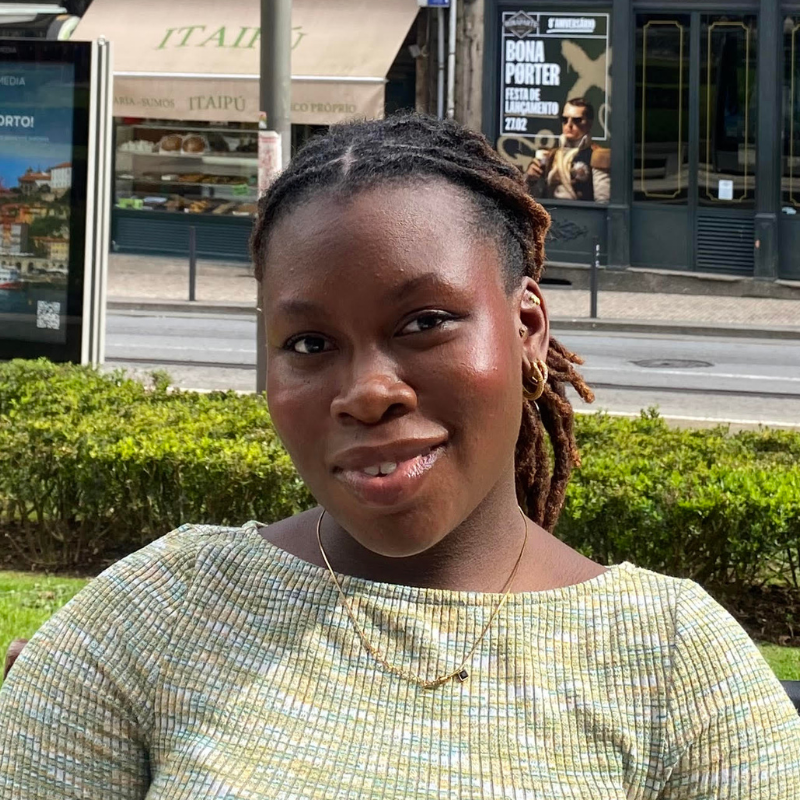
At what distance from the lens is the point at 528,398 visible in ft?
5.77

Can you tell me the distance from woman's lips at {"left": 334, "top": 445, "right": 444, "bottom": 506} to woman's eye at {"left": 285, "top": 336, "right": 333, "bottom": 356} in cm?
15

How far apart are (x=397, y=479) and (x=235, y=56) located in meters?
22.8

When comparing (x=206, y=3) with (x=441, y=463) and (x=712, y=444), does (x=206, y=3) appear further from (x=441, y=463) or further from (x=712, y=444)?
(x=441, y=463)

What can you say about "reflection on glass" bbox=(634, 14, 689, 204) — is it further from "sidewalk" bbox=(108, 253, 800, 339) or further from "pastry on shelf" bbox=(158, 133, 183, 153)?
"pastry on shelf" bbox=(158, 133, 183, 153)

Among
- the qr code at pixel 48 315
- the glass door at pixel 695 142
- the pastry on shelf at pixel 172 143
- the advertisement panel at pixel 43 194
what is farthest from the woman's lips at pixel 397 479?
the pastry on shelf at pixel 172 143

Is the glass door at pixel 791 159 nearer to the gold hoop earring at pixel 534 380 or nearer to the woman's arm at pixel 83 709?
the gold hoop earring at pixel 534 380

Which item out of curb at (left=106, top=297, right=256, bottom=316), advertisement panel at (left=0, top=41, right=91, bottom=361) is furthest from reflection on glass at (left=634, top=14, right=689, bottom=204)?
advertisement panel at (left=0, top=41, right=91, bottom=361)

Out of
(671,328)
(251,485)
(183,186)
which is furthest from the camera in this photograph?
(183,186)

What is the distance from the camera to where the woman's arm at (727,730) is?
1.53m

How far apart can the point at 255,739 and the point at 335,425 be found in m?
0.36

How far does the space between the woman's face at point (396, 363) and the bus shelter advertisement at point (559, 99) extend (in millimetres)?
20766

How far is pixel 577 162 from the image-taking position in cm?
2248

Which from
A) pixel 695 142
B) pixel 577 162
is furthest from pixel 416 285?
pixel 577 162

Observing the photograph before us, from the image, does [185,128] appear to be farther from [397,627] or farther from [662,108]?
[397,627]
